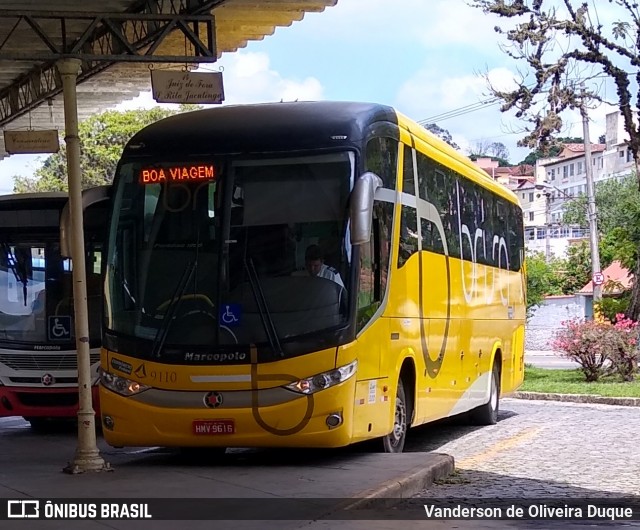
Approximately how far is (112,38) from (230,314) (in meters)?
6.78

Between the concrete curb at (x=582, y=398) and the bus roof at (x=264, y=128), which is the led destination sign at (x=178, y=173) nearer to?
the bus roof at (x=264, y=128)

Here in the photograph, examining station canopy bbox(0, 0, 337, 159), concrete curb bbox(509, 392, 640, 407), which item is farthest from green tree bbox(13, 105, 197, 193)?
concrete curb bbox(509, 392, 640, 407)

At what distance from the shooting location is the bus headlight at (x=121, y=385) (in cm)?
1044

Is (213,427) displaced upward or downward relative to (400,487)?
upward

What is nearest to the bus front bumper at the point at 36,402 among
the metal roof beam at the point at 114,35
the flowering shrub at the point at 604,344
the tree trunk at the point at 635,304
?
the metal roof beam at the point at 114,35

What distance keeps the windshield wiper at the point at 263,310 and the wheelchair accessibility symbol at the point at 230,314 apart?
0.21 meters

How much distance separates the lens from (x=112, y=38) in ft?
50.6

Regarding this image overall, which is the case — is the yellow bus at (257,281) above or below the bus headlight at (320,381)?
above

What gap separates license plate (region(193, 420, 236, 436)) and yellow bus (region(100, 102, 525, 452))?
1 cm

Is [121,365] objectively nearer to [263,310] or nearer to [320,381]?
[263,310]

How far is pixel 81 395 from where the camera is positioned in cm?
1033

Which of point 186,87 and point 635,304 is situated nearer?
point 186,87

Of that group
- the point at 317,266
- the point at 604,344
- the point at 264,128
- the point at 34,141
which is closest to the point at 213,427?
the point at 317,266

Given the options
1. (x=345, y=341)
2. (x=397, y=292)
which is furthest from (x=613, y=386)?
(x=345, y=341)
